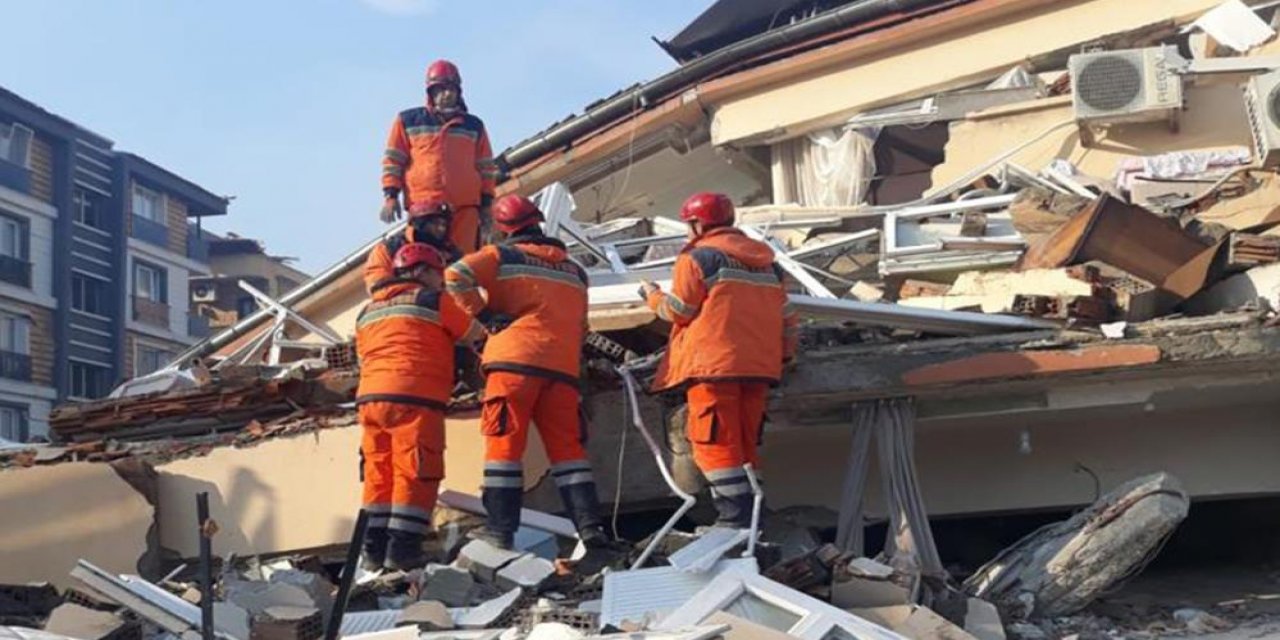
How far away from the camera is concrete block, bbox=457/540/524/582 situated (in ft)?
19.2

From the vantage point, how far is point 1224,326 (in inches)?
267

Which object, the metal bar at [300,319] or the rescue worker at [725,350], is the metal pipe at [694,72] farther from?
the rescue worker at [725,350]

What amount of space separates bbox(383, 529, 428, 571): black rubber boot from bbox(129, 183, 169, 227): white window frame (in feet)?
118

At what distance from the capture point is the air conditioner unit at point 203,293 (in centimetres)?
4206

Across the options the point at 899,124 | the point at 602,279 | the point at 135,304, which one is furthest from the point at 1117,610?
the point at 135,304

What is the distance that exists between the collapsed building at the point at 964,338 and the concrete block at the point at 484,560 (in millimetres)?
1225

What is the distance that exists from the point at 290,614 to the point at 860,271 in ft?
16.8

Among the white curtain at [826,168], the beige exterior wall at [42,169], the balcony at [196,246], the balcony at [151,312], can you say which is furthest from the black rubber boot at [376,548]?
the balcony at [196,246]

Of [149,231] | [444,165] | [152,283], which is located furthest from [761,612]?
[152,283]

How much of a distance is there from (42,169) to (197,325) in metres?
8.99

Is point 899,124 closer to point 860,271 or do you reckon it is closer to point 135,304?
point 860,271

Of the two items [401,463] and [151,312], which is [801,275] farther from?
[151,312]

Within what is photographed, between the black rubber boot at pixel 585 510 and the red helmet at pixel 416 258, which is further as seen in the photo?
the red helmet at pixel 416 258

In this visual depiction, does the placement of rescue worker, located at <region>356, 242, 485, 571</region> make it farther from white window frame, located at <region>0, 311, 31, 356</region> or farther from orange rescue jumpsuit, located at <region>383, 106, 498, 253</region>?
white window frame, located at <region>0, 311, 31, 356</region>
